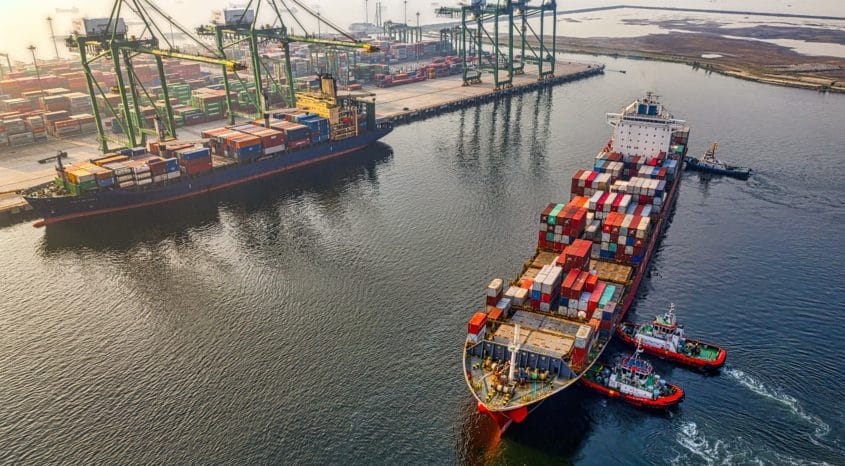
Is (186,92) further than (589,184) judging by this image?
Yes

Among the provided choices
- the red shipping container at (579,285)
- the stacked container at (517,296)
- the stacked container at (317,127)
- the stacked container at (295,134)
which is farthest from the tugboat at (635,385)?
the stacked container at (317,127)

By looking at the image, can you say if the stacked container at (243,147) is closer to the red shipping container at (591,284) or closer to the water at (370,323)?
the water at (370,323)

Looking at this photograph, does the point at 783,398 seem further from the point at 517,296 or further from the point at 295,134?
the point at 295,134

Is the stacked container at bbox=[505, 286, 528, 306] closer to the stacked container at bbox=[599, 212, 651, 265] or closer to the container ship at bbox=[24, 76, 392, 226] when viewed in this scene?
the stacked container at bbox=[599, 212, 651, 265]

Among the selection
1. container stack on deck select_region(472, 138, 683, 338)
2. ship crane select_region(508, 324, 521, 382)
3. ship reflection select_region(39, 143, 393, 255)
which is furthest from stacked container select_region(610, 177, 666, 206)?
ship reflection select_region(39, 143, 393, 255)

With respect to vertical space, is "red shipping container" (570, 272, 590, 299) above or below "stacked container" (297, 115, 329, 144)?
below

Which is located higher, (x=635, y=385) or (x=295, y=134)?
(x=295, y=134)

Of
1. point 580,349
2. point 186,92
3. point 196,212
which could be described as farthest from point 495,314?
point 186,92
